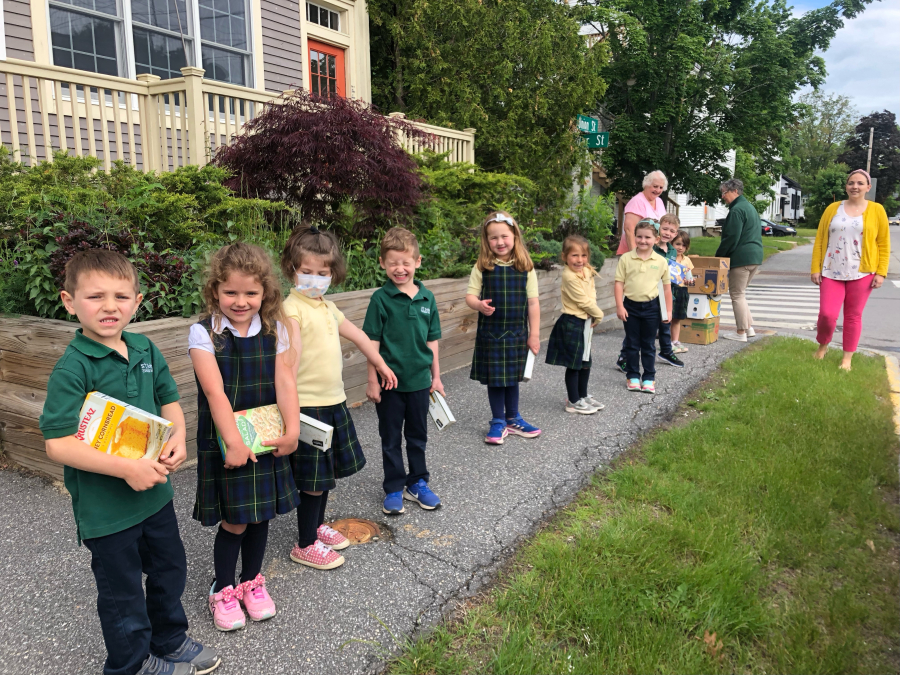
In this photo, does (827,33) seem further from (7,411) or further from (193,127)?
(7,411)

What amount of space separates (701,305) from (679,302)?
1.89ft

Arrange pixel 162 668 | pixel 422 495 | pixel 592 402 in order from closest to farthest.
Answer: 1. pixel 162 668
2. pixel 422 495
3. pixel 592 402

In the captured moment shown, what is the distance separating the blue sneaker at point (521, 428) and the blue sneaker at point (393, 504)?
1.45m

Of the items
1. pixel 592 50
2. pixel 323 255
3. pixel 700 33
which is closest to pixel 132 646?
pixel 323 255

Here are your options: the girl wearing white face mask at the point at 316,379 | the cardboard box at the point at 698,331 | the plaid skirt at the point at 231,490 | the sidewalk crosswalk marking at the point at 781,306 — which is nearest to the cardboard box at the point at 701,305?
the cardboard box at the point at 698,331

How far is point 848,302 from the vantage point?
6.73 meters

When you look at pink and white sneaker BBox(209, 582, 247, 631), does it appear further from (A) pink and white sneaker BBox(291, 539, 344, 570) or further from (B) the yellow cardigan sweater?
(B) the yellow cardigan sweater

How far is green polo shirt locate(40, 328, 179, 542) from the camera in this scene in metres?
1.92

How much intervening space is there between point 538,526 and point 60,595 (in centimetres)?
216

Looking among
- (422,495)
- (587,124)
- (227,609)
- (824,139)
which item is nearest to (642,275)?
(422,495)

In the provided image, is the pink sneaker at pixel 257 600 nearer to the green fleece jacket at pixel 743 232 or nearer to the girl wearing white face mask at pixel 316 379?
the girl wearing white face mask at pixel 316 379

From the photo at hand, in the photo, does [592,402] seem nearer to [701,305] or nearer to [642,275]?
[642,275]

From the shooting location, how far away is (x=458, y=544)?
10.4 feet

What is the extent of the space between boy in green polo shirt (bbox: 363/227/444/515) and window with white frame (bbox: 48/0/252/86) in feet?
23.3
